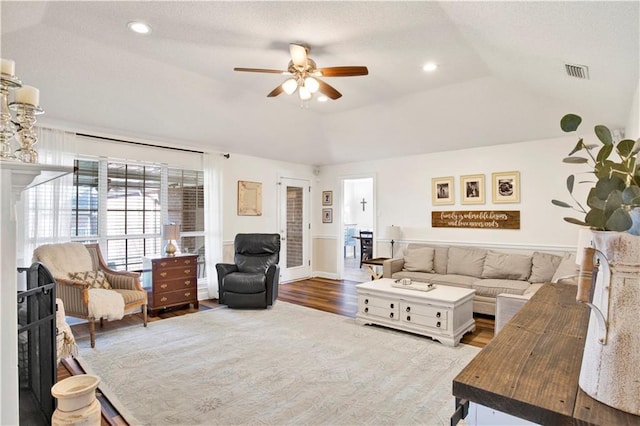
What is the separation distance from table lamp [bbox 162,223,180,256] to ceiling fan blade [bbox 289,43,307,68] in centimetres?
290

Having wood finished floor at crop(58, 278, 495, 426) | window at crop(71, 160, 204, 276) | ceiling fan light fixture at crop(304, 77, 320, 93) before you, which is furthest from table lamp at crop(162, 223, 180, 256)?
ceiling fan light fixture at crop(304, 77, 320, 93)

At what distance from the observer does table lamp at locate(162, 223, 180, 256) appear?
15.1ft

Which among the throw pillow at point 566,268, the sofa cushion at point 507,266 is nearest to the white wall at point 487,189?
the sofa cushion at point 507,266

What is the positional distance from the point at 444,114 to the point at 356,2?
2.73 m

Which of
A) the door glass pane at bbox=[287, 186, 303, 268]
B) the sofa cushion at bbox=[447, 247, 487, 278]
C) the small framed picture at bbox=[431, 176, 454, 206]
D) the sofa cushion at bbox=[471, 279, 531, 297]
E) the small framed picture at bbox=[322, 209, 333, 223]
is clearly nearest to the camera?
the sofa cushion at bbox=[471, 279, 531, 297]

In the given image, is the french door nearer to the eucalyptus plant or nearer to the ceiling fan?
the ceiling fan

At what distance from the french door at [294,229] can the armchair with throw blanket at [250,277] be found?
1399 millimetres

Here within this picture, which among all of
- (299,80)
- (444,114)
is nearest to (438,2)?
(299,80)

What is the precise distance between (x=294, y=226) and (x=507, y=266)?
12.6 ft

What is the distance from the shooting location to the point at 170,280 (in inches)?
178

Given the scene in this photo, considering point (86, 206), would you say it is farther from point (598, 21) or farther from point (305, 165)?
point (598, 21)

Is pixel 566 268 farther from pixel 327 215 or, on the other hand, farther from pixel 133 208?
pixel 133 208

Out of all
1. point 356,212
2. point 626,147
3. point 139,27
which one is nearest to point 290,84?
point 139,27

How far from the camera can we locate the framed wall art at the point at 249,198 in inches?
229
